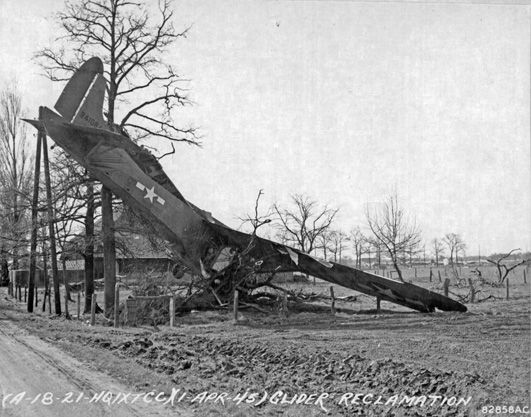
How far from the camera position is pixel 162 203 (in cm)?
1605

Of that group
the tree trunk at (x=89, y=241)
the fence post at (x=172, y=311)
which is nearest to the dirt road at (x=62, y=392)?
the fence post at (x=172, y=311)

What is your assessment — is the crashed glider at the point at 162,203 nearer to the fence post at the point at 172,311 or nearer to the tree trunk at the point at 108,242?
the fence post at the point at 172,311

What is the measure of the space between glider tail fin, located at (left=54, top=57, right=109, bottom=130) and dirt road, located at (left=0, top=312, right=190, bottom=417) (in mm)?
7573

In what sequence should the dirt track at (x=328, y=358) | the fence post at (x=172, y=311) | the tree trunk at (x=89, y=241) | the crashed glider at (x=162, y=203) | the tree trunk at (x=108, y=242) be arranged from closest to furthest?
the dirt track at (x=328, y=358)
the fence post at (x=172, y=311)
the crashed glider at (x=162, y=203)
the tree trunk at (x=108, y=242)
the tree trunk at (x=89, y=241)

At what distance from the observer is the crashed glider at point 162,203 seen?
15539 millimetres

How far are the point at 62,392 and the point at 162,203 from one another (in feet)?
29.0

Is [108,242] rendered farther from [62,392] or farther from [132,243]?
[62,392]

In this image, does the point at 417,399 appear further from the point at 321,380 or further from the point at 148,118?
the point at 148,118

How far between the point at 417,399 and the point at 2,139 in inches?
1157

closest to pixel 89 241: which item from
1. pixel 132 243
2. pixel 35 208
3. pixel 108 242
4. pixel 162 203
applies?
pixel 108 242

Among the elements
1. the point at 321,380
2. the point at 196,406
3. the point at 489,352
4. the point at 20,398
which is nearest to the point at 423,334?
the point at 489,352

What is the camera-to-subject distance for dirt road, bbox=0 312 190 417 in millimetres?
6773

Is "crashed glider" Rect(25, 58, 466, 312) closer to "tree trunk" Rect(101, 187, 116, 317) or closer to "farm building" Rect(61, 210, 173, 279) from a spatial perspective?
"farm building" Rect(61, 210, 173, 279)

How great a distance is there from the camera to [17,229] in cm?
1908
